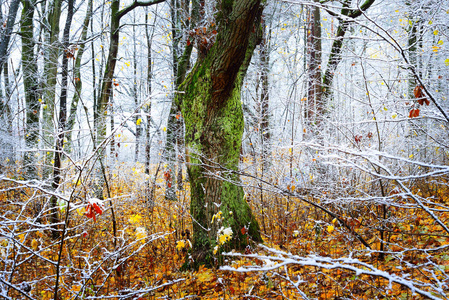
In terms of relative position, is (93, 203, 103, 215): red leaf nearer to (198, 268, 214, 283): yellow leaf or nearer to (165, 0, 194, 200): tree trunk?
(198, 268, 214, 283): yellow leaf

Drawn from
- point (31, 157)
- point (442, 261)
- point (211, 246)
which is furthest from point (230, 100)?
point (31, 157)

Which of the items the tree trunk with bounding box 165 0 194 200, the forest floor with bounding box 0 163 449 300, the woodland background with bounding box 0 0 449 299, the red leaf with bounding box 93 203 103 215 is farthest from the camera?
the tree trunk with bounding box 165 0 194 200

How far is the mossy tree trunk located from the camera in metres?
3.36

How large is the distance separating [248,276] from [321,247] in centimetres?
109

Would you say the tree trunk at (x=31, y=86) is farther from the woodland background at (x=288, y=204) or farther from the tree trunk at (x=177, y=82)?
the tree trunk at (x=177, y=82)

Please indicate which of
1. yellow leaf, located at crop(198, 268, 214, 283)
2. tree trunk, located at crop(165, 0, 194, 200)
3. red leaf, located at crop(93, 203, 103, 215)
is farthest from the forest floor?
tree trunk, located at crop(165, 0, 194, 200)

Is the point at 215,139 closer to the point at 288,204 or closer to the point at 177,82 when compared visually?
the point at 288,204

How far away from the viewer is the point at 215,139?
11.6ft

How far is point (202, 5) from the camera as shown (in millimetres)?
4797

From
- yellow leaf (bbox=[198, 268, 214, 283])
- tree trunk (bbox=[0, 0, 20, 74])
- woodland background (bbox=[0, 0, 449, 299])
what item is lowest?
yellow leaf (bbox=[198, 268, 214, 283])

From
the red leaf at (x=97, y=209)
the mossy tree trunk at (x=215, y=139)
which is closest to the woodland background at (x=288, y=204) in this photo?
the red leaf at (x=97, y=209)

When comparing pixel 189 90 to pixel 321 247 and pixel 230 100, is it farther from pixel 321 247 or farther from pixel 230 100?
pixel 321 247

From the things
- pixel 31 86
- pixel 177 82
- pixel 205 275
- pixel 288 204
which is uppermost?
pixel 177 82

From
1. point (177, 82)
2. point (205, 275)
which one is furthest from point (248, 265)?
point (177, 82)
